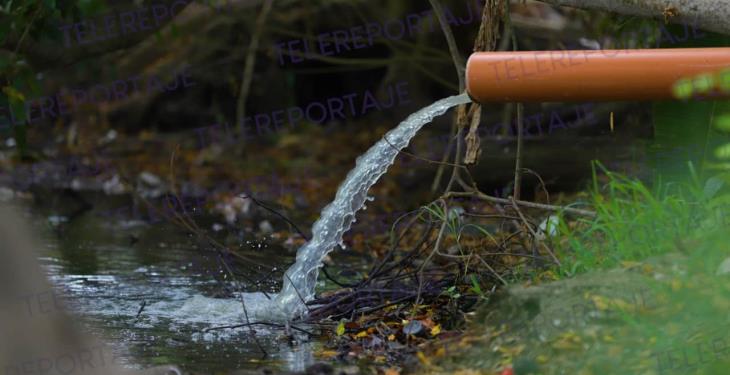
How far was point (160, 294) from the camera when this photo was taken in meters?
5.41

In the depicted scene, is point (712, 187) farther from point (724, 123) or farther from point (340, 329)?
point (340, 329)

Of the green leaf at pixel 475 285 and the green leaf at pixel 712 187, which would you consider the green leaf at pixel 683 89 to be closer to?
the green leaf at pixel 712 187

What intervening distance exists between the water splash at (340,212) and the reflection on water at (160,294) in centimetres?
25

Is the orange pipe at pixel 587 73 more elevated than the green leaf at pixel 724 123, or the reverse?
the orange pipe at pixel 587 73

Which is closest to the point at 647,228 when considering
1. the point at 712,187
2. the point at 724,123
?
the point at 712,187

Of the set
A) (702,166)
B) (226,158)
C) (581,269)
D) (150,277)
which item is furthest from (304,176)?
(581,269)

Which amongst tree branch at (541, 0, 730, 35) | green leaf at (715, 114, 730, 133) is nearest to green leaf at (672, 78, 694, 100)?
green leaf at (715, 114, 730, 133)

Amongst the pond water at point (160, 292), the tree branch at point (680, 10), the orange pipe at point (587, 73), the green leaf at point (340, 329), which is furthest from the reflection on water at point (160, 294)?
the tree branch at point (680, 10)

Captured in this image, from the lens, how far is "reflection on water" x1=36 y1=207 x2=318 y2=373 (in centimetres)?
421

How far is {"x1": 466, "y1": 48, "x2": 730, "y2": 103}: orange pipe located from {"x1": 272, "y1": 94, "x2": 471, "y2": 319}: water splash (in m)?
0.64

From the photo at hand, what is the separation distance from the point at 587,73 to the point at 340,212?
1.42 meters

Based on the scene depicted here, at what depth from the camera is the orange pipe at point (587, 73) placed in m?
4.05

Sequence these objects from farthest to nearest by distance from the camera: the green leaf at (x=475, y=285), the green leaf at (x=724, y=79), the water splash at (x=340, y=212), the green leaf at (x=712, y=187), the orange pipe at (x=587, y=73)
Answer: the water splash at (x=340, y=212) < the green leaf at (x=475, y=285) < the green leaf at (x=712, y=187) < the orange pipe at (x=587, y=73) < the green leaf at (x=724, y=79)

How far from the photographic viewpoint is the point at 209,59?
1138 centimetres
